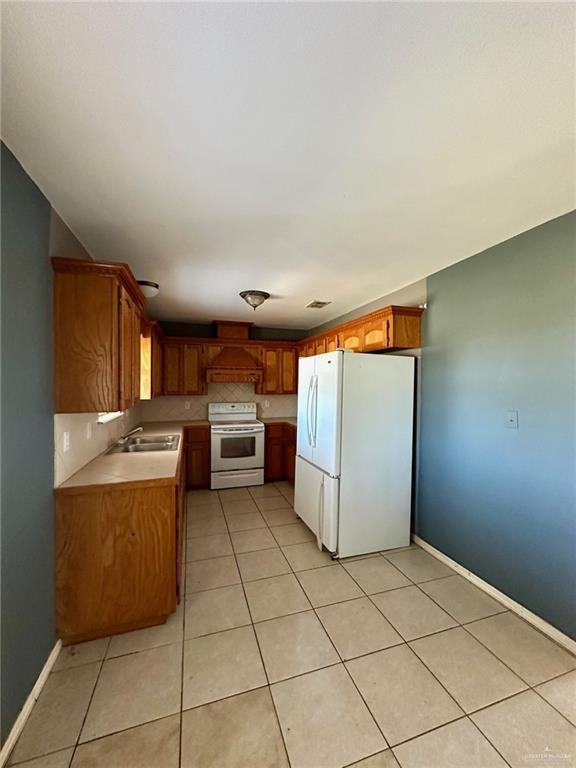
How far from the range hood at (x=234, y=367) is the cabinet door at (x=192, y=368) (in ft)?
0.48

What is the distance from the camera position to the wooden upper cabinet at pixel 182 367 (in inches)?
183

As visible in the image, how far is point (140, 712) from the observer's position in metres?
1.43

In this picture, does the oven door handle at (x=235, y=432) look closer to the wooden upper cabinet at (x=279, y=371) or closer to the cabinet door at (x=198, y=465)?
the cabinet door at (x=198, y=465)

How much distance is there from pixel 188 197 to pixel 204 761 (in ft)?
8.19

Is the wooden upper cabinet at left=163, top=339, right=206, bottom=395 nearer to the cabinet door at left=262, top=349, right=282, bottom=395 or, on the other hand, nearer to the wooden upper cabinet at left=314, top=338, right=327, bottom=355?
A: the cabinet door at left=262, top=349, right=282, bottom=395

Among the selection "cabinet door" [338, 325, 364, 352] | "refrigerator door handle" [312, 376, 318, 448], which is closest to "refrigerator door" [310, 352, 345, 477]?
"refrigerator door handle" [312, 376, 318, 448]

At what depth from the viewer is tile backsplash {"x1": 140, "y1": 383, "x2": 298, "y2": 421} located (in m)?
4.83

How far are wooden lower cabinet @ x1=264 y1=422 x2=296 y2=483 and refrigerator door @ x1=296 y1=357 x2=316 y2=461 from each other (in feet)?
4.34

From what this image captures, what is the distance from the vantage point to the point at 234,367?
4.91 meters

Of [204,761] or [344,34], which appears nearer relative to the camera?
[344,34]

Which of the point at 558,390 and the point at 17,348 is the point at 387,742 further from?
the point at 17,348

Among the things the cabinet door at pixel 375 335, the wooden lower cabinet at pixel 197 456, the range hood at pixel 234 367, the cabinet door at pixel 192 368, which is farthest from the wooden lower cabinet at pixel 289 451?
the cabinet door at pixel 375 335

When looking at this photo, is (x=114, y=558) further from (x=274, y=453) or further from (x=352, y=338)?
(x=274, y=453)

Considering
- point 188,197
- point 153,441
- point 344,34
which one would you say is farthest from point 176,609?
point 344,34
